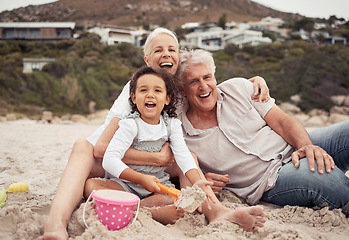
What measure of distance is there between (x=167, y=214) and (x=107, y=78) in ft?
67.0

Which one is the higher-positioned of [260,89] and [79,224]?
[260,89]

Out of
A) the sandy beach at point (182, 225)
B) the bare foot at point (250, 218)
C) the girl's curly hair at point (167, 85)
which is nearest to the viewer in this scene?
the sandy beach at point (182, 225)

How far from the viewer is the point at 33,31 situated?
33.7m

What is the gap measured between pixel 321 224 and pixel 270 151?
2.29 feet

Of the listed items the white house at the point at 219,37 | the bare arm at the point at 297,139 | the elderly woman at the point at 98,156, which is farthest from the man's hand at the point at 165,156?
the white house at the point at 219,37

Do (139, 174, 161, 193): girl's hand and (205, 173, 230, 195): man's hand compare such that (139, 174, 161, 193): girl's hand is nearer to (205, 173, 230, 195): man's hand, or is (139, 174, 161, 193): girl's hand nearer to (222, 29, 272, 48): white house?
(205, 173, 230, 195): man's hand

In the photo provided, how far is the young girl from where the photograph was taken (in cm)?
222

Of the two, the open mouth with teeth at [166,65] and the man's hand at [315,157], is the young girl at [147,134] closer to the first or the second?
the open mouth with teeth at [166,65]

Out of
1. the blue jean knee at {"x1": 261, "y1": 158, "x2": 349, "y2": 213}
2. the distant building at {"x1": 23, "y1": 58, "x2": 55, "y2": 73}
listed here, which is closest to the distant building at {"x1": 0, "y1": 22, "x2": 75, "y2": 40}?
the distant building at {"x1": 23, "y1": 58, "x2": 55, "y2": 73}

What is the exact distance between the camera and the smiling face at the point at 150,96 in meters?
2.34

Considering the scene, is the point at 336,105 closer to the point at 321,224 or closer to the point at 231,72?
the point at 231,72

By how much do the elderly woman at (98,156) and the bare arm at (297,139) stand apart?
0.69 feet

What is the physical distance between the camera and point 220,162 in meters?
2.72

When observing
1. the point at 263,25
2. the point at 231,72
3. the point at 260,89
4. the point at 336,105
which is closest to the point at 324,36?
the point at 263,25
